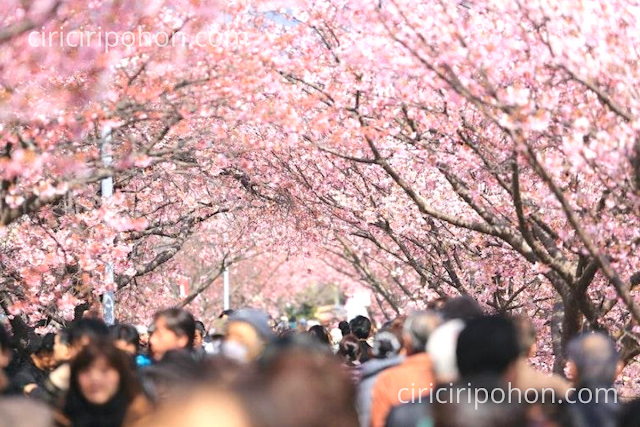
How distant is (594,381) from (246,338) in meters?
2.06

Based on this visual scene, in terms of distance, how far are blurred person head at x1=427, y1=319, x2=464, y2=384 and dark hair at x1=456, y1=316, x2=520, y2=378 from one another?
0.55 meters

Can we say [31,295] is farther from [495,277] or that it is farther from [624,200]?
[624,200]

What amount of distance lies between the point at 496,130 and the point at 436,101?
76 centimetres

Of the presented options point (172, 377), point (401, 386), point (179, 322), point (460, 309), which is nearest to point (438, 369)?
point (401, 386)

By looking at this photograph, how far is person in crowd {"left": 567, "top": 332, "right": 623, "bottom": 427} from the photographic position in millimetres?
5227

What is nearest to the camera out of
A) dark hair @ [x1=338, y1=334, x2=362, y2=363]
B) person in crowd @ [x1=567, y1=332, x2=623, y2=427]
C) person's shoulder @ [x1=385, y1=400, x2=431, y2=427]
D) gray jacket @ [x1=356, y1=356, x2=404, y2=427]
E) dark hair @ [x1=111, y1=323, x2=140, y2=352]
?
person's shoulder @ [x1=385, y1=400, x2=431, y2=427]

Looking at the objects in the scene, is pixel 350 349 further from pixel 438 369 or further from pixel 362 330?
pixel 438 369

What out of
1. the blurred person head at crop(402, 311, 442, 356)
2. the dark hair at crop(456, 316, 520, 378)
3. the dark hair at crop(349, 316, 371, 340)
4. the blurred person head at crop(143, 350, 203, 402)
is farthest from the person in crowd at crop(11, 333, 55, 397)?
the dark hair at crop(456, 316, 520, 378)

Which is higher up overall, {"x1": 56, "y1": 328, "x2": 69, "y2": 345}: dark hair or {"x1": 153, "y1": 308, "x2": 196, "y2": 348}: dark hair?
{"x1": 56, "y1": 328, "x2": 69, "y2": 345}: dark hair

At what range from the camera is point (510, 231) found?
33.2 feet

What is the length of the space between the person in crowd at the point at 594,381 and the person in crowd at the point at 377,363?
1.33 metres

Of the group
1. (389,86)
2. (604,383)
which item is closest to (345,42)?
(389,86)

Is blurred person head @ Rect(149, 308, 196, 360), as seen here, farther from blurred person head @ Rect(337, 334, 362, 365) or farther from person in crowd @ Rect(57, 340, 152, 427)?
blurred person head @ Rect(337, 334, 362, 365)

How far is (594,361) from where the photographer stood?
5.54 m
